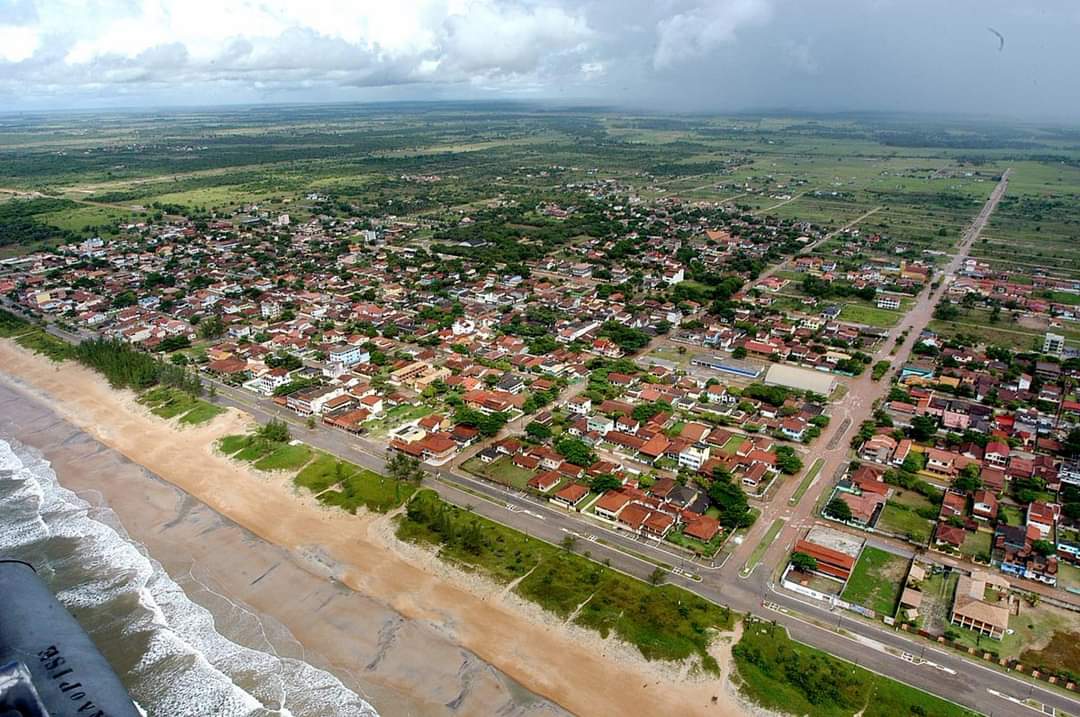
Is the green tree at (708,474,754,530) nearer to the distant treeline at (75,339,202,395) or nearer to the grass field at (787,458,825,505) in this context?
the grass field at (787,458,825,505)

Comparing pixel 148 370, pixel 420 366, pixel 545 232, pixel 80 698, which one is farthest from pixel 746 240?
pixel 80 698

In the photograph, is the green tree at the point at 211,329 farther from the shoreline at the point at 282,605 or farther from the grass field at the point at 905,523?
the grass field at the point at 905,523

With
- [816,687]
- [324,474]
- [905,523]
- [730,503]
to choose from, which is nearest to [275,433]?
[324,474]

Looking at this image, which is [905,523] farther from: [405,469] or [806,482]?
[405,469]

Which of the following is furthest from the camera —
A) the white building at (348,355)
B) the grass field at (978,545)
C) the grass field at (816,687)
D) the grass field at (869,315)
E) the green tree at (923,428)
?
the grass field at (869,315)

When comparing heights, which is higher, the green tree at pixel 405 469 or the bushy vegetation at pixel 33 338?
the green tree at pixel 405 469

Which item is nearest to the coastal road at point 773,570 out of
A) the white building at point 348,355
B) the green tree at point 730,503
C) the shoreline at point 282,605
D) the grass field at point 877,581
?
the green tree at point 730,503

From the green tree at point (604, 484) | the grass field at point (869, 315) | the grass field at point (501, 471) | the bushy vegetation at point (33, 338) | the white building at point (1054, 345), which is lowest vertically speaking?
the bushy vegetation at point (33, 338)
